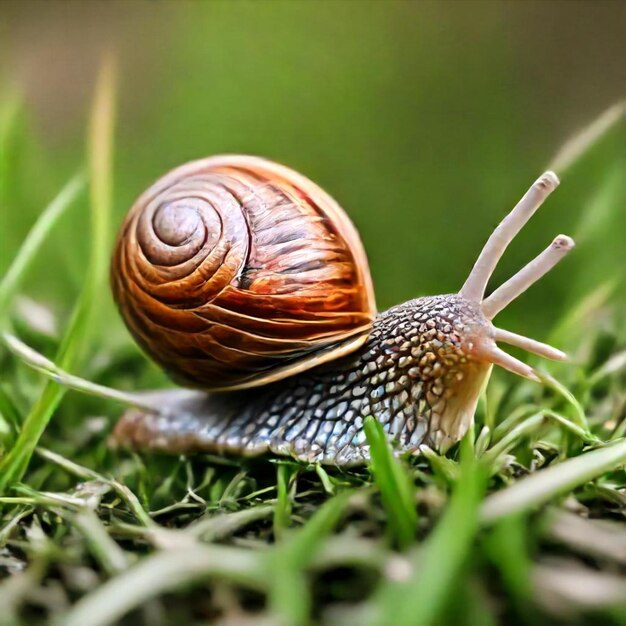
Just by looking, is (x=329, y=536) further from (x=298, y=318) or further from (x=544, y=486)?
(x=298, y=318)

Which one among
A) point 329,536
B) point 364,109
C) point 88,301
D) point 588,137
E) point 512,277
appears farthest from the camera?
point 364,109

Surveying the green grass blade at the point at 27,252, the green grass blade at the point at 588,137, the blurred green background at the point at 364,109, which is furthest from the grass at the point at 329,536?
the blurred green background at the point at 364,109

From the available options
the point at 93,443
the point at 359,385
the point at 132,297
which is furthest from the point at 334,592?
the point at 93,443

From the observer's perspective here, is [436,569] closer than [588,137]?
Yes

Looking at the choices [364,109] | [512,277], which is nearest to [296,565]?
[512,277]

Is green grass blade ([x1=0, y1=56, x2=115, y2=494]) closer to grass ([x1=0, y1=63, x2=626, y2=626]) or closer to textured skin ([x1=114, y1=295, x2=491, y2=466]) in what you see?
grass ([x1=0, y1=63, x2=626, y2=626])

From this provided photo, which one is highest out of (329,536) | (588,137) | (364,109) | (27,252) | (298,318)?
(364,109)

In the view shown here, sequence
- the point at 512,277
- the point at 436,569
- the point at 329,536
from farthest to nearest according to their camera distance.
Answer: the point at 512,277 < the point at 329,536 < the point at 436,569
